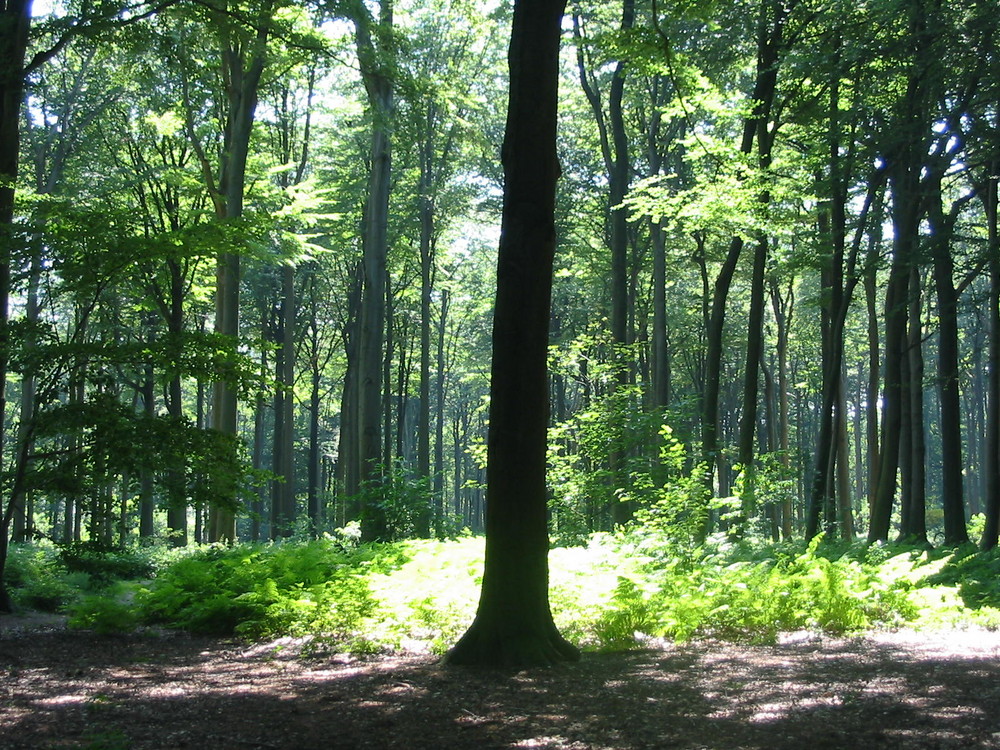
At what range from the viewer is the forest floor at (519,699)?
14.2ft

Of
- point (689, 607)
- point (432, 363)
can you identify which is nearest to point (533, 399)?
point (689, 607)

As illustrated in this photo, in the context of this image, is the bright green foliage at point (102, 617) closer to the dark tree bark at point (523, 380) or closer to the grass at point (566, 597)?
the grass at point (566, 597)

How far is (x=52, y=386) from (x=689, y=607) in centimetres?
621

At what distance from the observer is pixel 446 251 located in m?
33.8

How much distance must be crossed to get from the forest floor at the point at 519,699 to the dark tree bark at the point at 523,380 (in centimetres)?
44

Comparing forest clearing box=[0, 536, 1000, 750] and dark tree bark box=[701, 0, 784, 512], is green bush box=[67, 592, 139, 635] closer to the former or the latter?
forest clearing box=[0, 536, 1000, 750]

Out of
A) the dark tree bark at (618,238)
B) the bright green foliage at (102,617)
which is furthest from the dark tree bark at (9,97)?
the dark tree bark at (618,238)

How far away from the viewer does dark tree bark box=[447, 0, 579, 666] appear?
253 inches

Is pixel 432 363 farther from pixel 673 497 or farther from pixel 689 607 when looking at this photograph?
pixel 689 607

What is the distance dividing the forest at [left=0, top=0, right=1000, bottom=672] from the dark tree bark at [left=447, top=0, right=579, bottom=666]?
0.30 feet

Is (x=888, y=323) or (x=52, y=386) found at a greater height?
(x=888, y=323)

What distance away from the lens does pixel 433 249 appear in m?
29.0

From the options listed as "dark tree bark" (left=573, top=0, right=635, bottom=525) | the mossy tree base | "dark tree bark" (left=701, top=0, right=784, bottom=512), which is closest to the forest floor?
the mossy tree base

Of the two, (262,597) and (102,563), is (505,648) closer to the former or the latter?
(262,597)
